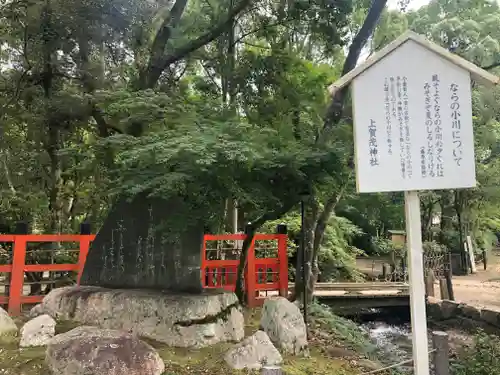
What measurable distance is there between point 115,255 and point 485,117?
11571mm

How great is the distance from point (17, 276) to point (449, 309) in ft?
35.2

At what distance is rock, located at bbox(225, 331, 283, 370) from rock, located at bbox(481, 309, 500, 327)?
320 inches

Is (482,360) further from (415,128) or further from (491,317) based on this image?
(491,317)

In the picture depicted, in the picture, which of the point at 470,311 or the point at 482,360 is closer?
the point at 482,360

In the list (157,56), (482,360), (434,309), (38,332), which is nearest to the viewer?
(38,332)

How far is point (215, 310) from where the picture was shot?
222 inches

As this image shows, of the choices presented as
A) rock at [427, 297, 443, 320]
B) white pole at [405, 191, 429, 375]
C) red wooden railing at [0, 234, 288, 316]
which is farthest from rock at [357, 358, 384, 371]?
rock at [427, 297, 443, 320]

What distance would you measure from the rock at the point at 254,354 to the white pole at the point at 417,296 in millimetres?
1788

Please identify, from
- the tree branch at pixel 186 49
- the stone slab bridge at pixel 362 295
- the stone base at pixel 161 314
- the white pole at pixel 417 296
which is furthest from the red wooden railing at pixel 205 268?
the white pole at pixel 417 296

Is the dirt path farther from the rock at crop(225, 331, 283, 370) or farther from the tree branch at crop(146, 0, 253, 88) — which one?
the tree branch at crop(146, 0, 253, 88)

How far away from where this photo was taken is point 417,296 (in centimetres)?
372

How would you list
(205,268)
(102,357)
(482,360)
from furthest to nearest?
(205,268)
(482,360)
(102,357)

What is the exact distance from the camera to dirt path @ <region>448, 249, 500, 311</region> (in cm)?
1260

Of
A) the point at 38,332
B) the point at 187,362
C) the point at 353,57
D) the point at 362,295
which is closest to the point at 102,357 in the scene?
the point at 187,362
